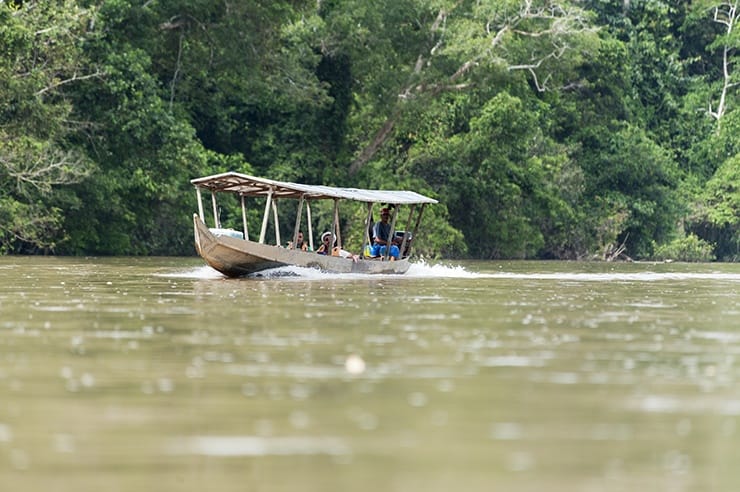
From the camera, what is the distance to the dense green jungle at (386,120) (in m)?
45.2

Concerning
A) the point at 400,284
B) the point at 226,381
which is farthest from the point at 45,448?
the point at 400,284

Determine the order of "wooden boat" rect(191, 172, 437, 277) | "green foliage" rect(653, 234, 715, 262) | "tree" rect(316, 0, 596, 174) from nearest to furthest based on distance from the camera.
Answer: "wooden boat" rect(191, 172, 437, 277) < "tree" rect(316, 0, 596, 174) < "green foliage" rect(653, 234, 715, 262)

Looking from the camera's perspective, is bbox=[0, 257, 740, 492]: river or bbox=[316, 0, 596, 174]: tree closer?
bbox=[0, 257, 740, 492]: river

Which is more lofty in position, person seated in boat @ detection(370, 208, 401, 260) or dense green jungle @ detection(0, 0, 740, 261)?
dense green jungle @ detection(0, 0, 740, 261)

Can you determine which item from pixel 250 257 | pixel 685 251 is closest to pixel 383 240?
pixel 250 257

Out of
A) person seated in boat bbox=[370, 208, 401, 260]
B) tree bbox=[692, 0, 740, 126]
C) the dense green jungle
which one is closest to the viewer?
person seated in boat bbox=[370, 208, 401, 260]

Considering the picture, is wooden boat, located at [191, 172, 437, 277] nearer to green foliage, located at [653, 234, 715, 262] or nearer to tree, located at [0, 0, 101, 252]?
tree, located at [0, 0, 101, 252]

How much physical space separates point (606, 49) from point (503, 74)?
40.2 feet

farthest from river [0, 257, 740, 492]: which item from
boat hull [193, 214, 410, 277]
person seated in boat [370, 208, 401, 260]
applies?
person seated in boat [370, 208, 401, 260]

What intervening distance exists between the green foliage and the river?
44788 mm

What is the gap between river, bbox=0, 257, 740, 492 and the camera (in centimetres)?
748

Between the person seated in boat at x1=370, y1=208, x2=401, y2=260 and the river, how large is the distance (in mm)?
14637

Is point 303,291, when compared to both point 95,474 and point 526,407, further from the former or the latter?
point 95,474

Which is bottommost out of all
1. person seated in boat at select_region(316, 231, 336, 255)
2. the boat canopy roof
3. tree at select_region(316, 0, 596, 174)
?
person seated in boat at select_region(316, 231, 336, 255)
